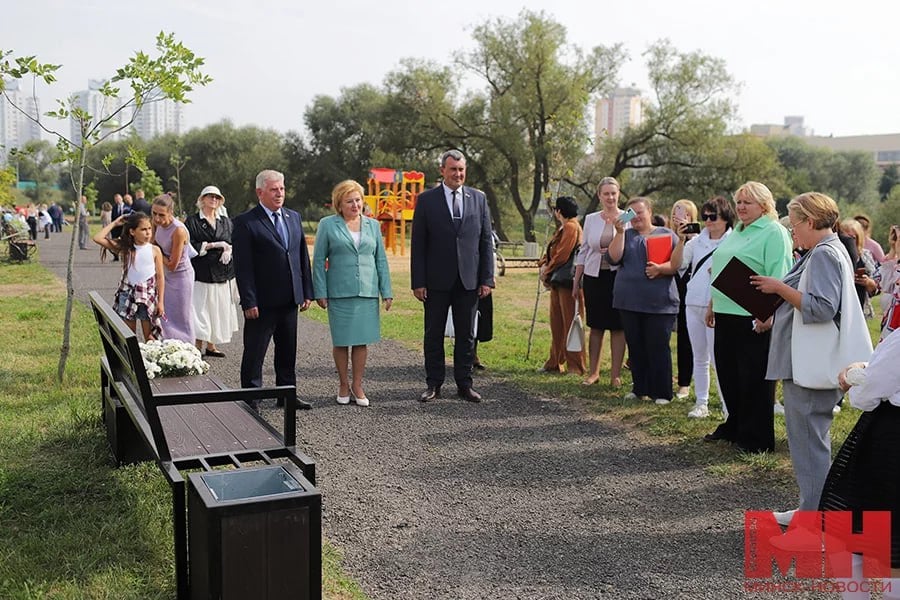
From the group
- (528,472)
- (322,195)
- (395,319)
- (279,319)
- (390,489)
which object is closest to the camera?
(390,489)

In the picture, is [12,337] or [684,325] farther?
[12,337]

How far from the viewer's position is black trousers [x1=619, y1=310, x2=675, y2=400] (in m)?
7.56

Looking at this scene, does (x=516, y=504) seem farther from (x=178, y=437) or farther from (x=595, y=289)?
(x=595, y=289)

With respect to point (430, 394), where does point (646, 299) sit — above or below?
above

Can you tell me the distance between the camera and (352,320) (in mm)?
7359

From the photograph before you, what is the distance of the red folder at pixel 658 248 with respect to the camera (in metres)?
7.61

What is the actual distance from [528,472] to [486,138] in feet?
125

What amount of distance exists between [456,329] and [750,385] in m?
2.90

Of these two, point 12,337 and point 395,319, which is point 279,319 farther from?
point 395,319

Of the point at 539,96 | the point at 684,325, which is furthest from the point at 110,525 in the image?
the point at 539,96

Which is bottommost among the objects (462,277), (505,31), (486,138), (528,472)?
(528,472)

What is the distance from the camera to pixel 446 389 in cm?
816

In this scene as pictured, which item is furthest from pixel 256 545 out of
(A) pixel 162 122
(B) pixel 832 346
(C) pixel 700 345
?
(A) pixel 162 122

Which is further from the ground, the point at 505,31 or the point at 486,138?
the point at 505,31
